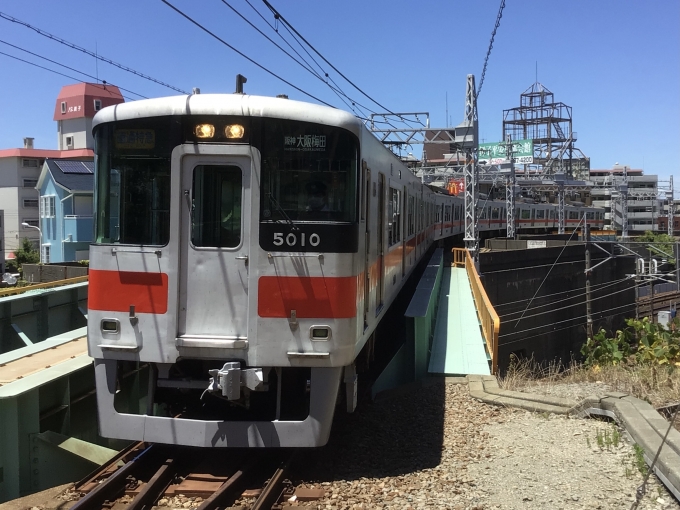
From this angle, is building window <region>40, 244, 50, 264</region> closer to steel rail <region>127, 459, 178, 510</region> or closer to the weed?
steel rail <region>127, 459, 178, 510</region>

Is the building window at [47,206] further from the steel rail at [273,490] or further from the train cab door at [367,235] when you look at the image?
the steel rail at [273,490]

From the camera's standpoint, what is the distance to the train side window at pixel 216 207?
5.12 m

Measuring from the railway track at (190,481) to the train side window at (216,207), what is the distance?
5.87ft

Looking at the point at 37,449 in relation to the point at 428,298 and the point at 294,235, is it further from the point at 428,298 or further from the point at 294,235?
the point at 428,298

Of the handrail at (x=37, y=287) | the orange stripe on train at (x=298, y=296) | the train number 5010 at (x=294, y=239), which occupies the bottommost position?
the handrail at (x=37, y=287)

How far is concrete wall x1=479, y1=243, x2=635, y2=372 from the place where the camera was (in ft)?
72.8

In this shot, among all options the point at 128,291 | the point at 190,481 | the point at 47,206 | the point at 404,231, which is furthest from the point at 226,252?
the point at 47,206

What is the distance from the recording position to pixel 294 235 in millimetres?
5031

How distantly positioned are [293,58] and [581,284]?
21.0 metres

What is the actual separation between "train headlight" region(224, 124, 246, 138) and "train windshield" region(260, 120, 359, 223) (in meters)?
0.19

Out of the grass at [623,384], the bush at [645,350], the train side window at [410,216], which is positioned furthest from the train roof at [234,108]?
the bush at [645,350]

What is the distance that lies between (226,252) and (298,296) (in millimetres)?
674

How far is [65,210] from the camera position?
3256 centimetres

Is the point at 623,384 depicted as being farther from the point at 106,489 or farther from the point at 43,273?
the point at 43,273
